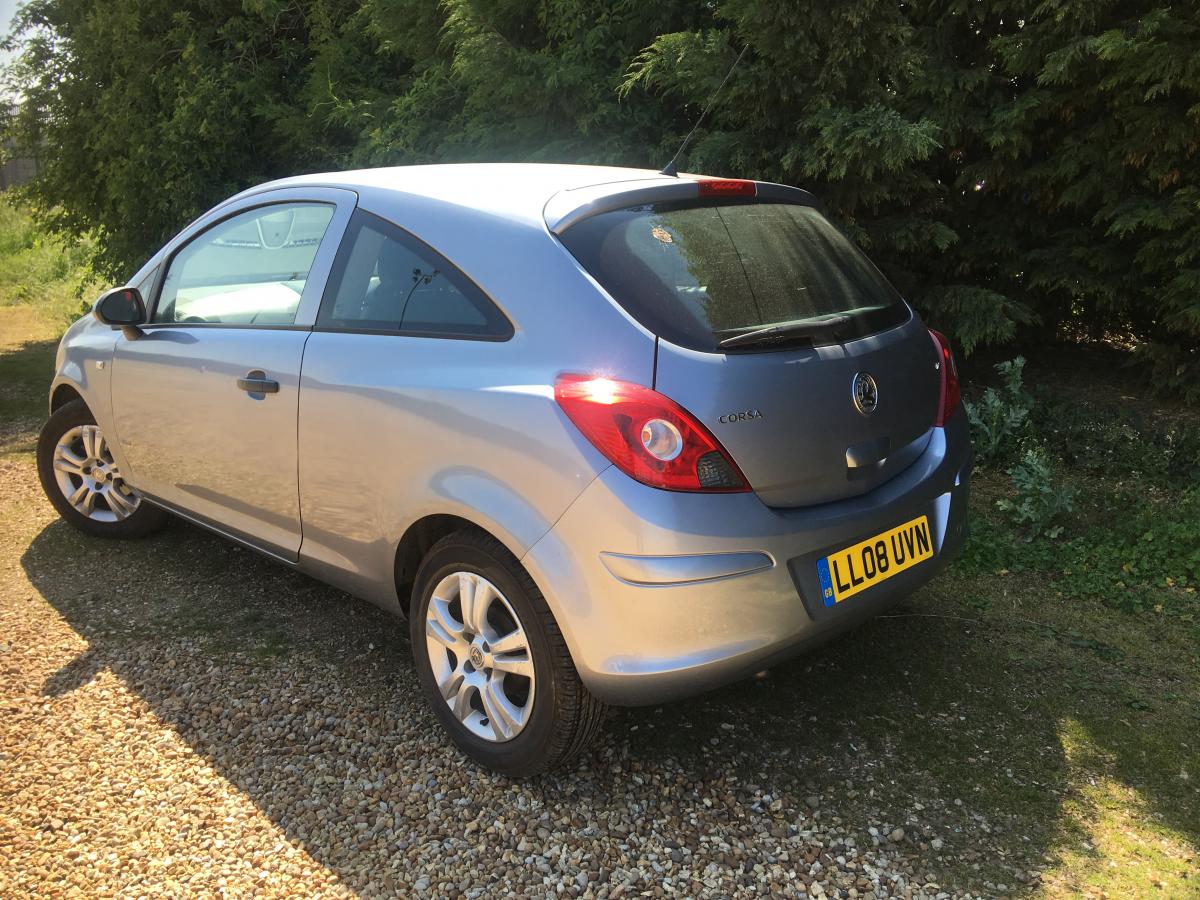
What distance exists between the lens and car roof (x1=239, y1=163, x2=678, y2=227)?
2.88m

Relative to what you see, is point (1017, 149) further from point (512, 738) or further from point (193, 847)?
point (193, 847)

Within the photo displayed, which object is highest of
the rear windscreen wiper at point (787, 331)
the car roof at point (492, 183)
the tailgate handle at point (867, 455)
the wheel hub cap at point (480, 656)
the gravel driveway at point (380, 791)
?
the car roof at point (492, 183)

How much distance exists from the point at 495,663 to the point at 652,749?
586 mm

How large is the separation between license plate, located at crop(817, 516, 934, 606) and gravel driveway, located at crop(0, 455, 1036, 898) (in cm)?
59

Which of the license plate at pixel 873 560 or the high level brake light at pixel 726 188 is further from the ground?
the high level brake light at pixel 726 188

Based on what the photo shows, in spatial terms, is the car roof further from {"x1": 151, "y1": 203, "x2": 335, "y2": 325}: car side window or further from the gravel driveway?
the gravel driveway

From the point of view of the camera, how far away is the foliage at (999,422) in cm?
535

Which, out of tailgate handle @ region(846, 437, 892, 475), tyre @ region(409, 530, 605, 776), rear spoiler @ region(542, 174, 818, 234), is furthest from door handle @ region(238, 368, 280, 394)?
tailgate handle @ region(846, 437, 892, 475)

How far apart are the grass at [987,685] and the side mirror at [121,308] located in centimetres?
115

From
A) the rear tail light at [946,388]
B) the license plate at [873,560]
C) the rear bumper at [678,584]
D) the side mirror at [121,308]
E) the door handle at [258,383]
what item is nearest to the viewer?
the rear bumper at [678,584]

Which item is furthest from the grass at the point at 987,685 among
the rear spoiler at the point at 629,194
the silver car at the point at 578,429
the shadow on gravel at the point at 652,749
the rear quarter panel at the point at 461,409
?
the rear spoiler at the point at 629,194

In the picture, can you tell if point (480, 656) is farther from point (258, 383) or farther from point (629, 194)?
point (629, 194)

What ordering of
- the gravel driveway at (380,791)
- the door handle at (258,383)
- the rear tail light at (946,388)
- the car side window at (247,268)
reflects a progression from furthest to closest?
the car side window at (247,268)
the door handle at (258,383)
the rear tail light at (946,388)
the gravel driveway at (380,791)

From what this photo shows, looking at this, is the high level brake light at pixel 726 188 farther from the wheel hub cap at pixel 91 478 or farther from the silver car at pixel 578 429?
the wheel hub cap at pixel 91 478
